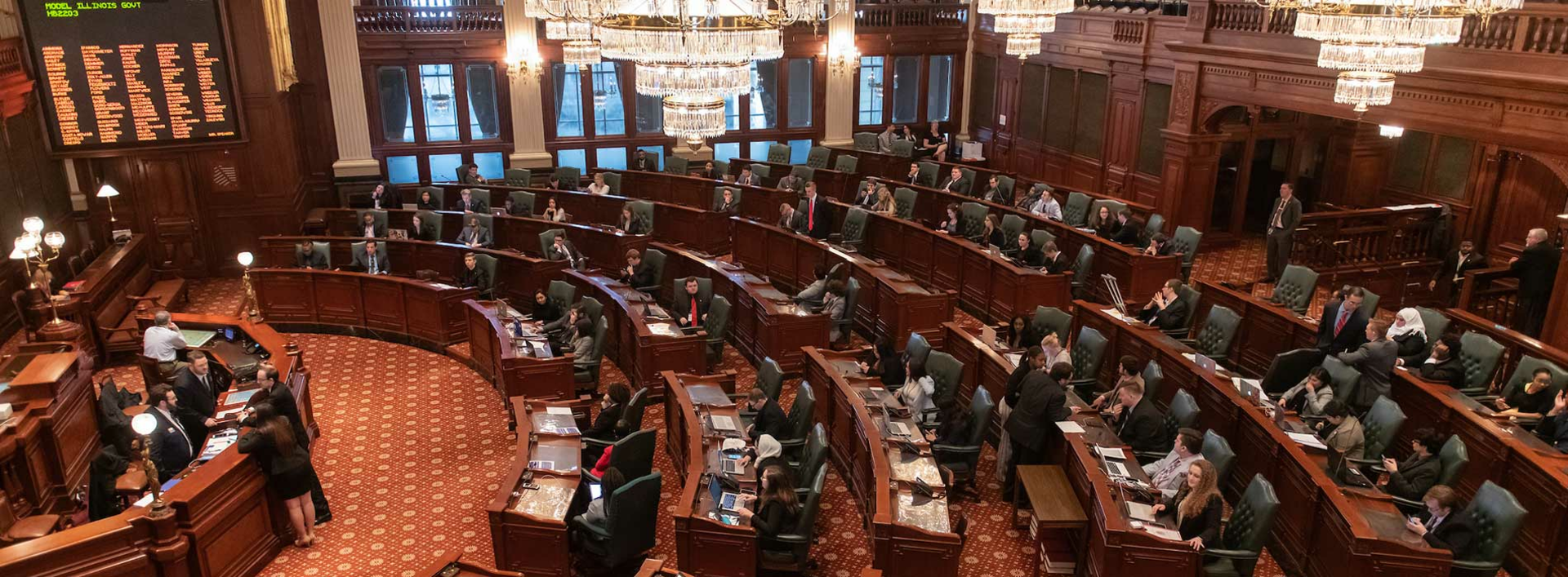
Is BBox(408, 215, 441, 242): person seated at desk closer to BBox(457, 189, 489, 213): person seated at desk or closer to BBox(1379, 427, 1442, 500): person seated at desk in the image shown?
BBox(457, 189, 489, 213): person seated at desk

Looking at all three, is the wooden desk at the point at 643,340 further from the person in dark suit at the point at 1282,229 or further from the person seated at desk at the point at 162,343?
the person in dark suit at the point at 1282,229

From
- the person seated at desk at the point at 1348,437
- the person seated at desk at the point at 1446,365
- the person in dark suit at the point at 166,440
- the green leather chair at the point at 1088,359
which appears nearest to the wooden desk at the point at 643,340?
the green leather chair at the point at 1088,359

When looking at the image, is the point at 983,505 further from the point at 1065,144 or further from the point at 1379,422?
the point at 1065,144

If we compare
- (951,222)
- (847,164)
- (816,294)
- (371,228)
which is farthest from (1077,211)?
(371,228)

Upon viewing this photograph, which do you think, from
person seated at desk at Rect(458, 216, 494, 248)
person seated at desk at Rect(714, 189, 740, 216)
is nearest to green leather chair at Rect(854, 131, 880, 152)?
person seated at desk at Rect(714, 189, 740, 216)

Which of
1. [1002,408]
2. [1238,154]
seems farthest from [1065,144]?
[1002,408]

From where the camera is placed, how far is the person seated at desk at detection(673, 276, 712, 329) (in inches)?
436

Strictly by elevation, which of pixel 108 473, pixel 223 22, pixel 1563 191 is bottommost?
pixel 108 473

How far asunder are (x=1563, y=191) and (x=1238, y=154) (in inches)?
157

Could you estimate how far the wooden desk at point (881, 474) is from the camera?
668cm

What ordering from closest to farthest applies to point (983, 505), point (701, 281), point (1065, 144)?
point (983, 505) → point (701, 281) → point (1065, 144)

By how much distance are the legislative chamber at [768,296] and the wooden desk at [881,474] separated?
48mm

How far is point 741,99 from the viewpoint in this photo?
19.9m

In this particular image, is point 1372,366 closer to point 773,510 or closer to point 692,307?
point 773,510
